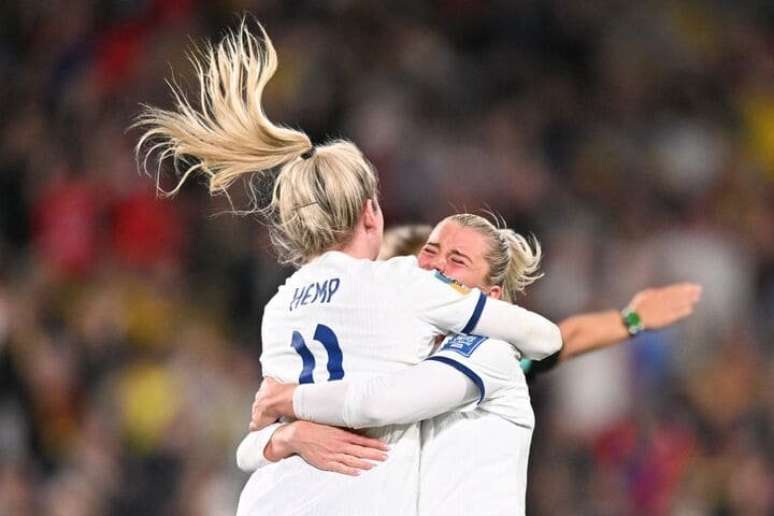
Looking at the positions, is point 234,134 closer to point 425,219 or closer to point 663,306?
point 663,306

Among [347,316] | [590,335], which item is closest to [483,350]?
[347,316]

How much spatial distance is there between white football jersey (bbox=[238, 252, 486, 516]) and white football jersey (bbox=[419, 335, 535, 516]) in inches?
1.7

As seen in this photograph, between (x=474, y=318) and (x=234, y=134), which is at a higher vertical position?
(x=234, y=134)

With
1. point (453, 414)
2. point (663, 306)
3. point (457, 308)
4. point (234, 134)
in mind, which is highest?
point (234, 134)

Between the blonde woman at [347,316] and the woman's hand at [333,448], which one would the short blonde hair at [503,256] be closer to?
the blonde woman at [347,316]

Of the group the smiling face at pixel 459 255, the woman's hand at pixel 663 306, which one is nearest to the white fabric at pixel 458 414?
the smiling face at pixel 459 255

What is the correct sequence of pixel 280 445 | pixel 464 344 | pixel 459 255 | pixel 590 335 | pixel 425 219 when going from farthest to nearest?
1. pixel 425 219
2. pixel 590 335
3. pixel 459 255
4. pixel 280 445
5. pixel 464 344

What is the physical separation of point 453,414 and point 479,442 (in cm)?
9

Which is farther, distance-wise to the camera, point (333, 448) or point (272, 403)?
point (272, 403)

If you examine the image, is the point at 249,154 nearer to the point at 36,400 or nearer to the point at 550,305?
the point at 550,305

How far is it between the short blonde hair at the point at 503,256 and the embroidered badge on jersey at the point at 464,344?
33cm

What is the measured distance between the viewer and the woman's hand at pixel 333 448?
309 centimetres

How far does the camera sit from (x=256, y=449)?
3320mm

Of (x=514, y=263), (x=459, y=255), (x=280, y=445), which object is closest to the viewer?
(x=280, y=445)
